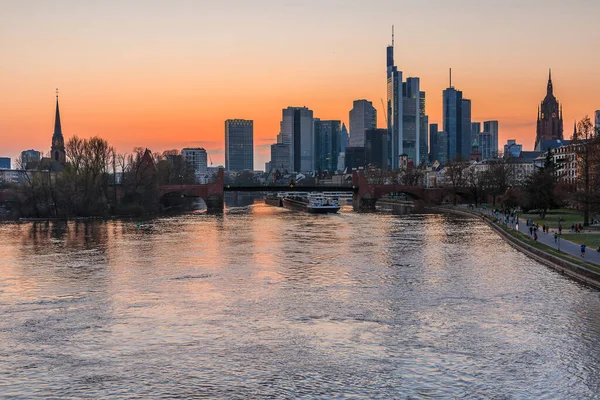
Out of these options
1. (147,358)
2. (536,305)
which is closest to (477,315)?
(536,305)

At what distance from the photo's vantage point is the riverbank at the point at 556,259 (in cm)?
3791

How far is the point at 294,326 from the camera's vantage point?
93.4ft

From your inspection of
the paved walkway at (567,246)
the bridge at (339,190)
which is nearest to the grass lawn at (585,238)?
the paved walkway at (567,246)

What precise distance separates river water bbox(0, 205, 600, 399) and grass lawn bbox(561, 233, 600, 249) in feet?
16.7

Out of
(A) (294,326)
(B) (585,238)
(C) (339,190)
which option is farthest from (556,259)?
(C) (339,190)

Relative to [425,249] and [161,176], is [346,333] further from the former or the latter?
[161,176]

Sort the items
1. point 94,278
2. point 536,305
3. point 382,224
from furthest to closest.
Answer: point 382,224, point 94,278, point 536,305

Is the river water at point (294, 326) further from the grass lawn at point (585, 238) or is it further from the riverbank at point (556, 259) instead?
the grass lawn at point (585, 238)

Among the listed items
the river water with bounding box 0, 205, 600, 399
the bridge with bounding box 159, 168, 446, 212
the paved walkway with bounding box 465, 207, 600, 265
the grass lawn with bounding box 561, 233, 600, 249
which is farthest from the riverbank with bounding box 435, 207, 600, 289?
the bridge with bounding box 159, 168, 446, 212

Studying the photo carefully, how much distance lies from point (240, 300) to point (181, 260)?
1684 cm

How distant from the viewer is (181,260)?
164 ft

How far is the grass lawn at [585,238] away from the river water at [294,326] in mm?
5092

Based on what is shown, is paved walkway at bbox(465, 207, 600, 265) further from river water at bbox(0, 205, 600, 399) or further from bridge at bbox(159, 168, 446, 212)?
bridge at bbox(159, 168, 446, 212)

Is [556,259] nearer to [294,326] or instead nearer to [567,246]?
[567,246]
